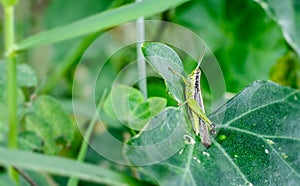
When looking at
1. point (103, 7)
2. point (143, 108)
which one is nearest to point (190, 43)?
point (143, 108)

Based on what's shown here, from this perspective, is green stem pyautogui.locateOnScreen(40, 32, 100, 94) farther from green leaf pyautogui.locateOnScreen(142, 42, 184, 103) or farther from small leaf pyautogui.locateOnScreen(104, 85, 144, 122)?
green leaf pyautogui.locateOnScreen(142, 42, 184, 103)

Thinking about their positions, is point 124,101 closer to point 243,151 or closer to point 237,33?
point 243,151

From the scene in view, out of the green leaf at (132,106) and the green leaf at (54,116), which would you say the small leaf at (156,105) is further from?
the green leaf at (54,116)

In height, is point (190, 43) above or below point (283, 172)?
above

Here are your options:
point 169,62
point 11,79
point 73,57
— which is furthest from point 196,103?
point 73,57

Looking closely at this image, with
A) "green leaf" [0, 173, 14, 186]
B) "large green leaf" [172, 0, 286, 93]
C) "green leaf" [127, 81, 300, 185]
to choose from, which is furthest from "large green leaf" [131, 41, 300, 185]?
"large green leaf" [172, 0, 286, 93]

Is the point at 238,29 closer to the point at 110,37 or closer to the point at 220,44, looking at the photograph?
the point at 220,44
